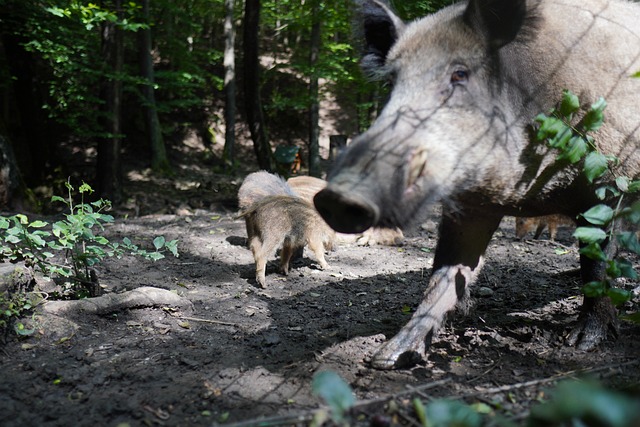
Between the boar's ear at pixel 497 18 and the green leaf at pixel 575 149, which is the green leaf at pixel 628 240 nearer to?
the green leaf at pixel 575 149

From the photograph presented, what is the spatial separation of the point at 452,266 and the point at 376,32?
1433mm

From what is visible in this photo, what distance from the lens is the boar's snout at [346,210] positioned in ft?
6.62

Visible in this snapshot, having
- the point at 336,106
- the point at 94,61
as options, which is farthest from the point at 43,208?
the point at 336,106

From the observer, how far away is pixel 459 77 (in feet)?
8.79

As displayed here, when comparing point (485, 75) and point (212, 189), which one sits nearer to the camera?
point (485, 75)

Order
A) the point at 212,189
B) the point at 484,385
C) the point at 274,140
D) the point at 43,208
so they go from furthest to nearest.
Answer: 1. the point at 274,140
2. the point at 212,189
3. the point at 43,208
4. the point at 484,385

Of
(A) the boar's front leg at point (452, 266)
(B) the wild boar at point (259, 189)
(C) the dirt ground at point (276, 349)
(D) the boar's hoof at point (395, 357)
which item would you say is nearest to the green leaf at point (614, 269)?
(C) the dirt ground at point (276, 349)

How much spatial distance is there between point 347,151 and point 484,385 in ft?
3.98

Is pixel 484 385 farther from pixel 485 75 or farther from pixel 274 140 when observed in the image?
pixel 274 140

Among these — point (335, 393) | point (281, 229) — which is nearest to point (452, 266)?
point (281, 229)

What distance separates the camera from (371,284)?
471cm

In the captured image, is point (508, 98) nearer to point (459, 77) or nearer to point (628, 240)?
point (459, 77)

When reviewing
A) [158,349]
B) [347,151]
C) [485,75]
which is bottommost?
[158,349]

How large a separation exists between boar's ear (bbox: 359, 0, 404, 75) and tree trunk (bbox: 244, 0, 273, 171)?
256 inches
